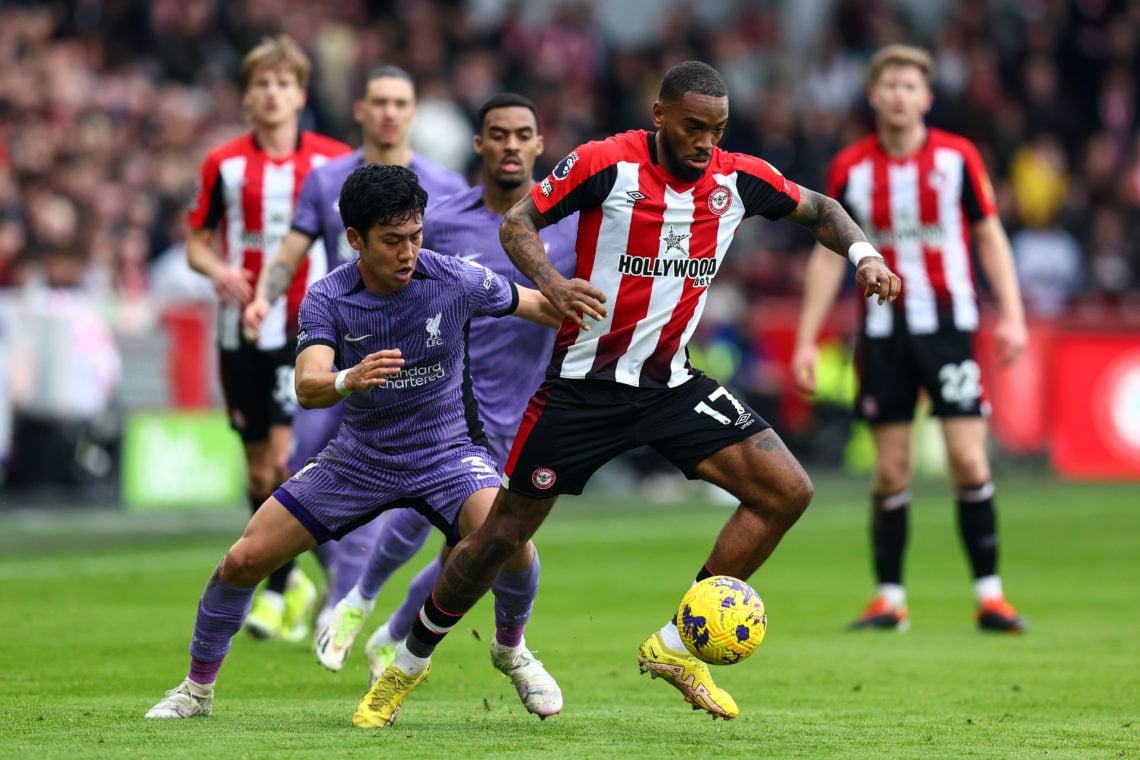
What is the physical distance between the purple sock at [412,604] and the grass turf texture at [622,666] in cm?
27

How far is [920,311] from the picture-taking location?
10758 millimetres

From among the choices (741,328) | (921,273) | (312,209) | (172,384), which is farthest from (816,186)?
(312,209)

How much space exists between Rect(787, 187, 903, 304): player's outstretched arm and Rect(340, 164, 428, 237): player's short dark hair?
1505 millimetres

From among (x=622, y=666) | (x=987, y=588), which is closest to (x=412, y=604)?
(x=622, y=666)

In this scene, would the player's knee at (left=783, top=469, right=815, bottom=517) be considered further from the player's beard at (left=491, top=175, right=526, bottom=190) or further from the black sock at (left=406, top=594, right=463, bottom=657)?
the player's beard at (left=491, top=175, right=526, bottom=190)

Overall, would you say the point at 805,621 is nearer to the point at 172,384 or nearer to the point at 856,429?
the point at 172,384

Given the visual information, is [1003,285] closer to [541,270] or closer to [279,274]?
[279,274]

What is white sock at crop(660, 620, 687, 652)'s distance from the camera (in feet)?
23.2

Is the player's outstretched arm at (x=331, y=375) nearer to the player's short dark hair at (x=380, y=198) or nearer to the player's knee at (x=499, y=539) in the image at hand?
the player's short dark hair at (x=380, y=198)

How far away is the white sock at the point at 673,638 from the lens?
707 cm

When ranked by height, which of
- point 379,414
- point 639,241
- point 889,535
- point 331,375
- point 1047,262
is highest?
point 639,241

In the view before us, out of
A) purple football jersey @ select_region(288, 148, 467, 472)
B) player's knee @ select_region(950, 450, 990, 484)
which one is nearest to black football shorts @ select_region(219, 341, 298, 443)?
purple football jersey @ select_region(288, 148, 467, 472)

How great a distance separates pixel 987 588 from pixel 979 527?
14.5 inches

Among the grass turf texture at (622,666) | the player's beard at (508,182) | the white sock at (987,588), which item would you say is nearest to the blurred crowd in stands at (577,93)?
the grass turf texture at (622,666)
